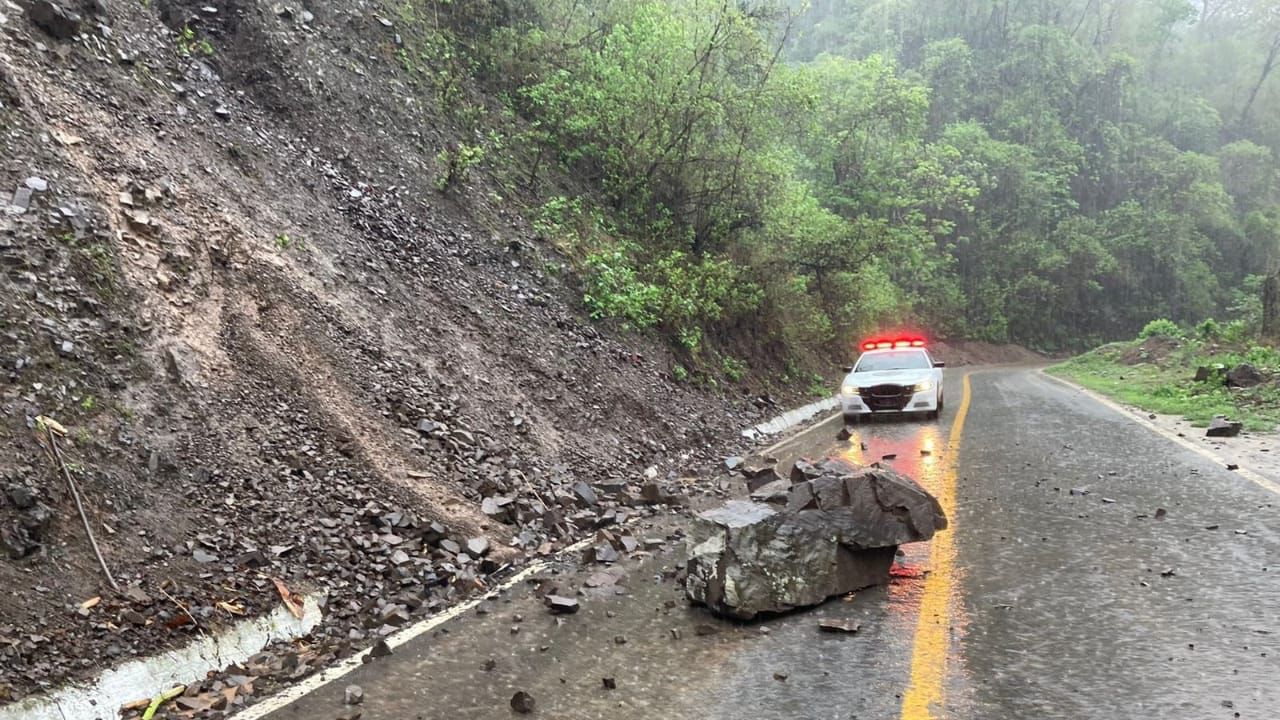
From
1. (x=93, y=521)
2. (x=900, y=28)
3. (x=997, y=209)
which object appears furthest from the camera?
(x=900, y=28)

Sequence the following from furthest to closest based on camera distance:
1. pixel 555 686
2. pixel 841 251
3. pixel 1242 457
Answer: pixel 841 251 → pixel 1242 457 → pixel 555 686

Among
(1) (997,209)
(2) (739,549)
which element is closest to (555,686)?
(2) (739,549)

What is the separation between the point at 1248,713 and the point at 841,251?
19030 millimetres

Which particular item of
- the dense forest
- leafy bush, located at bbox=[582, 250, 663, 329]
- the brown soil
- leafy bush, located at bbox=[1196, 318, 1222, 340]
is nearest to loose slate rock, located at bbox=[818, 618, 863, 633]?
leafy bush, located at bbox=[582, 250, 663, 329]

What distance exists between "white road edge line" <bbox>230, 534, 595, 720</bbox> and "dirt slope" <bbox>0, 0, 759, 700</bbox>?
202mm

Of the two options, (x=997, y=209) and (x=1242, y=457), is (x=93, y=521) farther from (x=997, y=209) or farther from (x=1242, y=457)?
(x=997, y=209)

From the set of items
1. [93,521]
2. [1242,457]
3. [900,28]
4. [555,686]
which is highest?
[900,28]

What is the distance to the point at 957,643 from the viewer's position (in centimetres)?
424

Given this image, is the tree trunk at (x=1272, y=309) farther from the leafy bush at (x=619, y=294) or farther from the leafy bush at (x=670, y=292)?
the leafy bush at (x=619, y=294)

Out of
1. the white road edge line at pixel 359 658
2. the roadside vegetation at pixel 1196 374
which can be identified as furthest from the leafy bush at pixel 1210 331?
the white road edge line at pixel 359 658

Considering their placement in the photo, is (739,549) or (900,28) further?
(900,28)

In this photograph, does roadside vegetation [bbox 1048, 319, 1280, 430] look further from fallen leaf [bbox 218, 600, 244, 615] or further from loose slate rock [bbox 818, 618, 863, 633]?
fallen leaf [bbox 218, 600, 244, 615]

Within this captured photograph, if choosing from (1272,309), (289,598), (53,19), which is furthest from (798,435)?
(1272,309)

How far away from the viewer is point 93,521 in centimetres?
498
